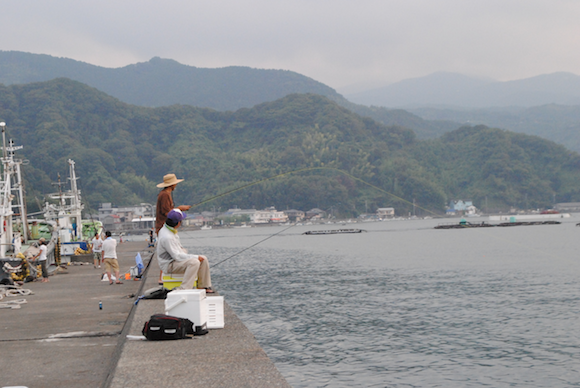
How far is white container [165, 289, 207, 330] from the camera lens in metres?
6.68

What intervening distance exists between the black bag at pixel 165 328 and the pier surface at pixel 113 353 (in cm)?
9

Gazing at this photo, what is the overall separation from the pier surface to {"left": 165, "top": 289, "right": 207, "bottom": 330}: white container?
0.24 m

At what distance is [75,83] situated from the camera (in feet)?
611

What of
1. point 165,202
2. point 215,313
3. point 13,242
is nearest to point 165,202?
point 165,202

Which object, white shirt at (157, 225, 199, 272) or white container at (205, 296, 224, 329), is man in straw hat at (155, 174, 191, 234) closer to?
white shirt at (157, 225, 199, 272)

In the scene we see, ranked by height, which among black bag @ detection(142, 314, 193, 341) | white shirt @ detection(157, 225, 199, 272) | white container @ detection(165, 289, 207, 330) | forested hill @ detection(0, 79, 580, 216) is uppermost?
forested hill @ detection(0, 79, 580, 216)

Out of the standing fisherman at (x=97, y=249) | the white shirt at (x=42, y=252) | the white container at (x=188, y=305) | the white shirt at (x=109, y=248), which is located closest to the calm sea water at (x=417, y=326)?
the white shirt at (x=109, y=248)

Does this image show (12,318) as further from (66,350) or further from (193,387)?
(193,387)

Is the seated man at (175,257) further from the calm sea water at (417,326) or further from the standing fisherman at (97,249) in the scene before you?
the standing fisherman at (97,249)

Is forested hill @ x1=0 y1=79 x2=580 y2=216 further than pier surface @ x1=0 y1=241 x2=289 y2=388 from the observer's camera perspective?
Yes

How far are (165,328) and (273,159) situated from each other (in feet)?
563

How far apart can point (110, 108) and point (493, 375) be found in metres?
186

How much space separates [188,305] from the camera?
6.76 metres

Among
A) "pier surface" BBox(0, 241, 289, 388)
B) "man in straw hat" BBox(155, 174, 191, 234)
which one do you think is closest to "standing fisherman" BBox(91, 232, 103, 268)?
"pier surface" BBox(0, 241, 289, 388)
